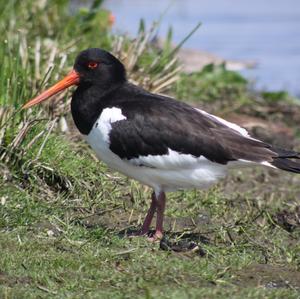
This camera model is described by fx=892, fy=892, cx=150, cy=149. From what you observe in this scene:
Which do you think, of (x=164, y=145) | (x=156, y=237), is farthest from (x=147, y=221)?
Result: (x=164, y=145)

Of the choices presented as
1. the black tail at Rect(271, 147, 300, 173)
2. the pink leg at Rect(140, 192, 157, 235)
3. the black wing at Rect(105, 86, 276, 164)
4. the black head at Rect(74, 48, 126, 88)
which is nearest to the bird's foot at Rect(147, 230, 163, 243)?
the pink leg at Rect(140, 192, 157, 235)

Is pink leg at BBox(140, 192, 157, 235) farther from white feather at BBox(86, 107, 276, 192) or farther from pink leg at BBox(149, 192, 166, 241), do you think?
white feather at BBox(86, 107, 276, 192)

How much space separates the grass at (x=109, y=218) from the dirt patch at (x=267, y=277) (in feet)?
0.03

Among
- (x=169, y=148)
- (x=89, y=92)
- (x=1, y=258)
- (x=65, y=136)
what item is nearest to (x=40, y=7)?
(x=65, y=136)

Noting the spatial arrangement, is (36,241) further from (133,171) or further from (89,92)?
(89,92)

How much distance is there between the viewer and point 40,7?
386 inches

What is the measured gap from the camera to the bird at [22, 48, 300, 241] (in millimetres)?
5711

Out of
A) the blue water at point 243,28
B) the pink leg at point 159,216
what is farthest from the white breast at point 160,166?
the blue water at point 243,28

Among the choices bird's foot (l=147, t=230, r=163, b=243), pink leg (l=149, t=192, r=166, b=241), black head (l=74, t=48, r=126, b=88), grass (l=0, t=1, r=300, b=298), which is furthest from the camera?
black head (l=74, t=48, r=126, b=88)

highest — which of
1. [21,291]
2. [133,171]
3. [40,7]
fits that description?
[40,7]

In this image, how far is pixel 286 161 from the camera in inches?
230

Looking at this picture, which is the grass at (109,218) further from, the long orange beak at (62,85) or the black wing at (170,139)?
the black wing at (170,139)

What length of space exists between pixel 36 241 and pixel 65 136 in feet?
5.93

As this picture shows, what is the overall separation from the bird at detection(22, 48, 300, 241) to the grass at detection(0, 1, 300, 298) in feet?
1.29
